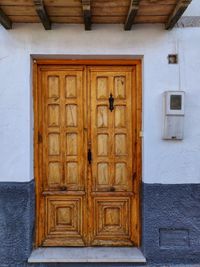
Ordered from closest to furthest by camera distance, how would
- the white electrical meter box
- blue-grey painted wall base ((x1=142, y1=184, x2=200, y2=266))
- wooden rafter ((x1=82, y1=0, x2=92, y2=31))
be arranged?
wooden rafter ((x1=82, y1=0, x2=92, y2=31))
the white electrical meter box
blue-grey painted wall base ((x1=142, y1=184, x2=200, y2=266))

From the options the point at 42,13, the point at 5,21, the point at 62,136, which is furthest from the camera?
the point at 62,136

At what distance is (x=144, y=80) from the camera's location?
402 centimetres

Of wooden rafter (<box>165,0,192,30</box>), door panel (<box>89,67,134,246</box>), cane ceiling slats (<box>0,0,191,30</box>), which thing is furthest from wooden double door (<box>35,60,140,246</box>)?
wooden rafter (<box>165,0,192,30</box>)

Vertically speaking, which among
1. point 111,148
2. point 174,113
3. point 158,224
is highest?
point 174,113

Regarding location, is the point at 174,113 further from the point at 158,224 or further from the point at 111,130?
the point at 158,224

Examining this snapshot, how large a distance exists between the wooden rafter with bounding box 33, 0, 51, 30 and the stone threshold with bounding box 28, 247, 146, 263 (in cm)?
287

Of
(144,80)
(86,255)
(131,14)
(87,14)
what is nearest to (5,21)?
(87,14)

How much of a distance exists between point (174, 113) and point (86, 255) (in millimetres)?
2121

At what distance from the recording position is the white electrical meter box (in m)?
3.89

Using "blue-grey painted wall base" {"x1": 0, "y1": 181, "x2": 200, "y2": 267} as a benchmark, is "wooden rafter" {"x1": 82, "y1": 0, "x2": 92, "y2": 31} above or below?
above

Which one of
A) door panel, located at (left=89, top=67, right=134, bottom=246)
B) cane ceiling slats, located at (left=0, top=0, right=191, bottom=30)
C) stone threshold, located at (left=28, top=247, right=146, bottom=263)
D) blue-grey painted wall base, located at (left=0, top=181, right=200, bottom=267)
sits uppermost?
cane ceiling slats, located at (left=0, top=0, right=191, bottom=30)

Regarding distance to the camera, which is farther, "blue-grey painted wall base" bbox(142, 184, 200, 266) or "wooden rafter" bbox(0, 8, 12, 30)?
"blue-grey painted wall base" bbox(142, 184, 200, 266)

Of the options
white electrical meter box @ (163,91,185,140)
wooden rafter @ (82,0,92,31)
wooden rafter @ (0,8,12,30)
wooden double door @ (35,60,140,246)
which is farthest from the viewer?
wooden double door @ (35,60,140,246)

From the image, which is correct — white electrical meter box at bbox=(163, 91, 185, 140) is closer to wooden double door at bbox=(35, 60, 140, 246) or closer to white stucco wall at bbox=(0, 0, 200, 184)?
white stucco wall at bbox=(0, 0, 200, 184)
